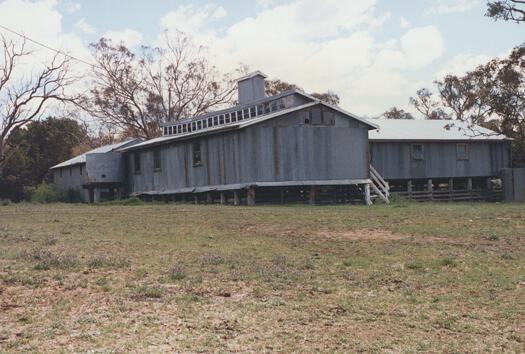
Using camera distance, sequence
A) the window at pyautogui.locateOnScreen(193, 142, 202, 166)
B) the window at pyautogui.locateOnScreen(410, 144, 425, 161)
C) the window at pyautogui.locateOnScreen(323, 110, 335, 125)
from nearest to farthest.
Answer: the window at pyautogui.locateOnScreen(323, 110, 335, 125) < the window at pyautogui.locateOnScreen(193, 142, 202, 166) < the window at pyautogui.locateOnScreen(410, 144, 425, 161)

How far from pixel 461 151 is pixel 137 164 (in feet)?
77.3

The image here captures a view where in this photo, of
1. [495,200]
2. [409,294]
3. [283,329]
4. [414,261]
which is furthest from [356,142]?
[283,329]

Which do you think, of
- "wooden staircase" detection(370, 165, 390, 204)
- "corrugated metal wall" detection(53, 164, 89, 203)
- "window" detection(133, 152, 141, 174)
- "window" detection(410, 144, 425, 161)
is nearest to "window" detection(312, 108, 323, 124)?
"wooden staircase" detection(370, 165, 390, 204)

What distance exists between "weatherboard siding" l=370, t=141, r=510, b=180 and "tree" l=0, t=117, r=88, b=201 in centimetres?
2977

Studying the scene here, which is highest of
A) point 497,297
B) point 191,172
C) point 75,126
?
point 75,126

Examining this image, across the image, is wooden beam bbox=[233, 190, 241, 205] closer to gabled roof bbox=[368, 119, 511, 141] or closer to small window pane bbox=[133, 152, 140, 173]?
gabled roof bbox=[368, 119, 511, 141]

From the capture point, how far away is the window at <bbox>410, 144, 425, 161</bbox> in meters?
38.2

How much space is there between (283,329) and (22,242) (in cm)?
910

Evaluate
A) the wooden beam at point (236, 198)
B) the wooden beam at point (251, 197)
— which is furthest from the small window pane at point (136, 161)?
the wooden beam at point (251, 197)

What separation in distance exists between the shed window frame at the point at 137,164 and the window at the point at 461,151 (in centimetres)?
2298

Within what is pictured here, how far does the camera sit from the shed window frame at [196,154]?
3291 centimetres

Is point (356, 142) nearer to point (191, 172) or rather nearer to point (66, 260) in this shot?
point (191, 172)

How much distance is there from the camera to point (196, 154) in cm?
3325

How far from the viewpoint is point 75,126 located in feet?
186
